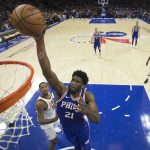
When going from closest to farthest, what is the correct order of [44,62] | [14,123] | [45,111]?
[44,62] < [45,111] < [14,123]

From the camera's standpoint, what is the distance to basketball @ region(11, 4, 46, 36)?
120 inches

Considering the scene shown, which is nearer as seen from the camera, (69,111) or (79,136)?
(69,111)

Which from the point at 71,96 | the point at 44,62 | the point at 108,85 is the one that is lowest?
the point at 108,85

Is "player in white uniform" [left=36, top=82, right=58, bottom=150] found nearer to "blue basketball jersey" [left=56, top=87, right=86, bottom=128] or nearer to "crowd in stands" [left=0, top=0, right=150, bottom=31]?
"blue basketball jersey" [left=56, top=87, right=86, bottom=128]

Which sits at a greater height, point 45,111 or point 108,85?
point 45,111

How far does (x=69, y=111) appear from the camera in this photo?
305 cm

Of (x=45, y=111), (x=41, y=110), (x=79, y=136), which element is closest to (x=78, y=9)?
(x=45, y=111)

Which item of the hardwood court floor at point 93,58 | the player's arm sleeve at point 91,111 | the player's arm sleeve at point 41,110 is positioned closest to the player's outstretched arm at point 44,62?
the player's arm sleeve at point 91,111

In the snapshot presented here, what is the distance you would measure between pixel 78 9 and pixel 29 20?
120 feet

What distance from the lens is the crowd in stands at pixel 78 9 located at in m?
33.2

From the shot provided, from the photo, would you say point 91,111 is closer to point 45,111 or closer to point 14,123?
point 45,111

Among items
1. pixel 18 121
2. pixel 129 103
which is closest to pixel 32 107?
pixel 18 121

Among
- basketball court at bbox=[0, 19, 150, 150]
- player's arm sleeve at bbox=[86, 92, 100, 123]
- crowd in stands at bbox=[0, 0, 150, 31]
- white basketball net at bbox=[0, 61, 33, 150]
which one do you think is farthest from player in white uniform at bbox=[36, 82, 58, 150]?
crowd in stands at bbox=[0, 0, 150, 31]

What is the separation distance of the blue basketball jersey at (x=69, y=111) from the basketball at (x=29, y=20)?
2.87 ft
